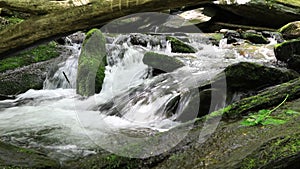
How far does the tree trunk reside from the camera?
3496 mm

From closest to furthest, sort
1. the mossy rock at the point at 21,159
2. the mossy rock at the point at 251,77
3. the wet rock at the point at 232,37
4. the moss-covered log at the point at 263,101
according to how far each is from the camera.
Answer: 1. the mossy rock at the point at 21,159
2. the moss-covered log at the point at 263,101
3. the mossy rock at the point at 251,77
4. the wet rock at the point at 232,37

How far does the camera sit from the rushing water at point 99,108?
14.5 feet

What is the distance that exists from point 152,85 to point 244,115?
140 inches

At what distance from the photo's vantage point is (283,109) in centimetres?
292

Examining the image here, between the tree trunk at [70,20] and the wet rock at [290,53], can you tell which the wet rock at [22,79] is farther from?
the wet rock at [290,53]

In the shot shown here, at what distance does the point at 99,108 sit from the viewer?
5984mm

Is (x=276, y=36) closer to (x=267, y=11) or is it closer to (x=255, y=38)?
(x=255, y=38)

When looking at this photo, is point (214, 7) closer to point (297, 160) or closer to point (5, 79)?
point (5, 79)

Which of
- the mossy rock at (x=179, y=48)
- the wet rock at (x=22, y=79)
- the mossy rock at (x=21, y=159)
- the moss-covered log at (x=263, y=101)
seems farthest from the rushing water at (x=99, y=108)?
the moss-covered log at (x=263, y=101)

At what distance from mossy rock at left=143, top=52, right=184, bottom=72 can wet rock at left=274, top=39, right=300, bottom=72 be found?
2.18 metres

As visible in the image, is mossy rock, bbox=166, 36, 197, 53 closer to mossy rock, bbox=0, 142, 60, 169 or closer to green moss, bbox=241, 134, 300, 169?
mossy rock, bbox=0, 142, 60, 169

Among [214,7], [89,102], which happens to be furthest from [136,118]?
[214,7]

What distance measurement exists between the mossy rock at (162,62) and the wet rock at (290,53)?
2.18m

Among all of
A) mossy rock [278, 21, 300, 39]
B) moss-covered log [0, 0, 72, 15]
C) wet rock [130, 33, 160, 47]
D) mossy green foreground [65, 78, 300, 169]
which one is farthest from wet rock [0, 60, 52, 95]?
mossy rock [278, 21, 300, 39]
